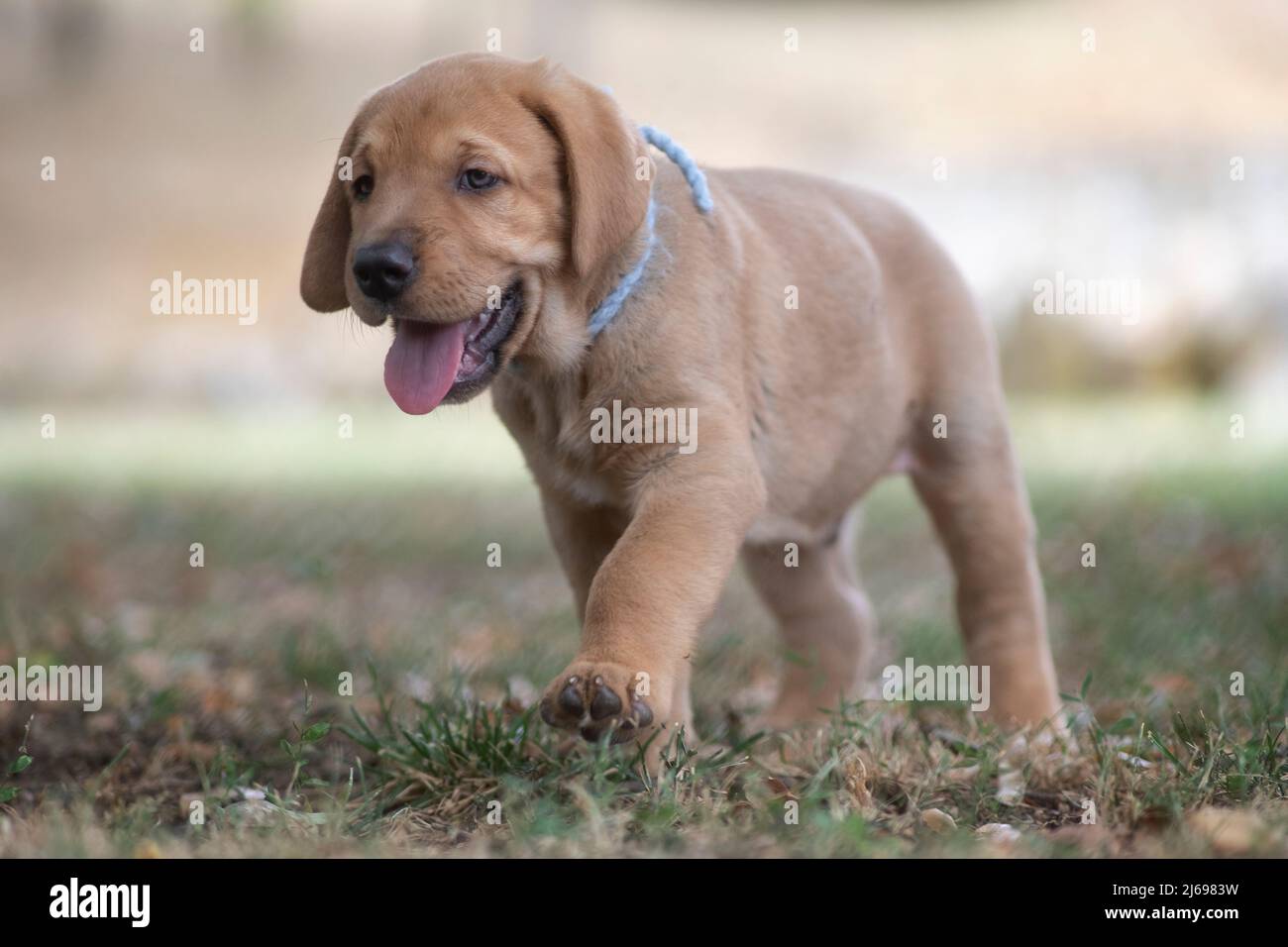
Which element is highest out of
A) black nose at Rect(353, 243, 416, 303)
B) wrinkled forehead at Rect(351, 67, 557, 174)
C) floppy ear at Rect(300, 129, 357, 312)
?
wrinkled forehead at Rect(351, 67, 557, 174)

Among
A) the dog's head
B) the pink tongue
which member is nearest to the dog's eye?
the dog's head

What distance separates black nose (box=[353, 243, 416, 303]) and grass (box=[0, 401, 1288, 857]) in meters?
1.17

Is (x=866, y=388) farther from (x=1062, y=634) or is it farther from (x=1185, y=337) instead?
(x=1185, y=337)

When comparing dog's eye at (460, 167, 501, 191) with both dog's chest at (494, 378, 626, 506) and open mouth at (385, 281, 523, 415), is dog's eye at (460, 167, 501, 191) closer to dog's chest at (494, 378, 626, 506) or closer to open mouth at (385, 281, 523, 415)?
open mouth at (385, 281, 523, 415)

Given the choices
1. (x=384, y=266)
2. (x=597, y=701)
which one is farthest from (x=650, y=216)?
(x=597, y=701)

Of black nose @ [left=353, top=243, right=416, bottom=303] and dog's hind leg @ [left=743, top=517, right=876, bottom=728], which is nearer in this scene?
black nose @ [left=353, top=243, right=416, bottom=303]

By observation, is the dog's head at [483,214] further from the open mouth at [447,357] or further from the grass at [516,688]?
the grass at [516,688]

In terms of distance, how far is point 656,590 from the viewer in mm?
3553

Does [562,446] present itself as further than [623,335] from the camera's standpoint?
Yes

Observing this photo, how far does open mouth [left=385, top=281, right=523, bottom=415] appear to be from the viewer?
380cm

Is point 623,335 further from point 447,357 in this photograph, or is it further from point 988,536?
point 988,536

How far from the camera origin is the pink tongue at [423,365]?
12.4ft

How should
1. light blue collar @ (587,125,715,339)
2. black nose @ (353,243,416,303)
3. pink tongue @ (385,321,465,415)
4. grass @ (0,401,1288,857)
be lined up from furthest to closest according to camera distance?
light blue collar @ (587,125,715,339) < pink tongue @ (385,321,465,415) < black nose @ (353,243,416,303) < grass @ (0,401,1288,857)

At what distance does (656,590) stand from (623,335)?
0.80m
